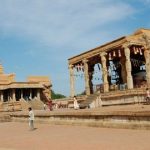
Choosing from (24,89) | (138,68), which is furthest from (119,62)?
(24,89)

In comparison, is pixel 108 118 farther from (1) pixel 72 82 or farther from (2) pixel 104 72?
(1) pixel 72 82

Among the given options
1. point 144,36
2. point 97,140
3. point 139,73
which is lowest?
point 97,140

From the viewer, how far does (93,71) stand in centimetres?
4181

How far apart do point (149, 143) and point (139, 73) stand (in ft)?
98.5

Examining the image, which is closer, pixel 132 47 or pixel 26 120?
pixel 26 120

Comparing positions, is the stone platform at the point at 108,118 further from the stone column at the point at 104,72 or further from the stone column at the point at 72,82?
the stone column at the point at 72,82

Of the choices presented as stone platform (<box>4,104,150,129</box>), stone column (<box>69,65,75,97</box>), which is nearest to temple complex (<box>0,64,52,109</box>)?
stone column (<box>69,65,75,97</box>)

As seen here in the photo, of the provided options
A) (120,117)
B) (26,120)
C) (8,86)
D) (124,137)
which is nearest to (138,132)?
(124,137)

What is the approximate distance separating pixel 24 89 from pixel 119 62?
25.0 meters

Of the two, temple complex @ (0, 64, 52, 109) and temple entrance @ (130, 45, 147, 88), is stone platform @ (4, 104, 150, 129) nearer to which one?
temple entrance @ (130, 45, 147, 88)

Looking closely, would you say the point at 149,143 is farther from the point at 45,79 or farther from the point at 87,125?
the point at 45,79

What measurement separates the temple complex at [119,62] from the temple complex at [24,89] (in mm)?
18166

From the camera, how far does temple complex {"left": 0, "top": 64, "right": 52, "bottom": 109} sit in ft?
187

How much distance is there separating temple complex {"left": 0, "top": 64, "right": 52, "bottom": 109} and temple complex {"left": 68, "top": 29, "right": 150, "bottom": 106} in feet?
59.6
